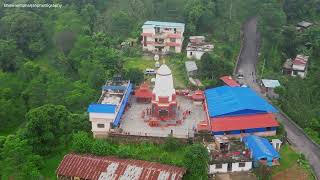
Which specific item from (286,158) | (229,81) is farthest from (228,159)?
(229,81)

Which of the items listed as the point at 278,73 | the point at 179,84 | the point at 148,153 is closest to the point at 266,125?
the point at 148,153

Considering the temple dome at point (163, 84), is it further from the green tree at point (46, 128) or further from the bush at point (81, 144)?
the green tree at point (46, 128)

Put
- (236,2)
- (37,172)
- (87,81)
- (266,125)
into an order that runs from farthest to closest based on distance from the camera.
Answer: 1. (236,2)
2. (87,81)
3. (266,125)
4. (37,172)

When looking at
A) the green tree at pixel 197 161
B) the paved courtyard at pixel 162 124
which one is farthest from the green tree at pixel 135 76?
the green tree at pixel 197 161

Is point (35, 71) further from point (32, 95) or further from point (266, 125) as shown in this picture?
point (266, 125)

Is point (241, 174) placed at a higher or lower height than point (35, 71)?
lower

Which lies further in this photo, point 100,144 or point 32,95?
point 32,95

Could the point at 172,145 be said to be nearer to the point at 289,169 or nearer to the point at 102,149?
the point at 102,149
